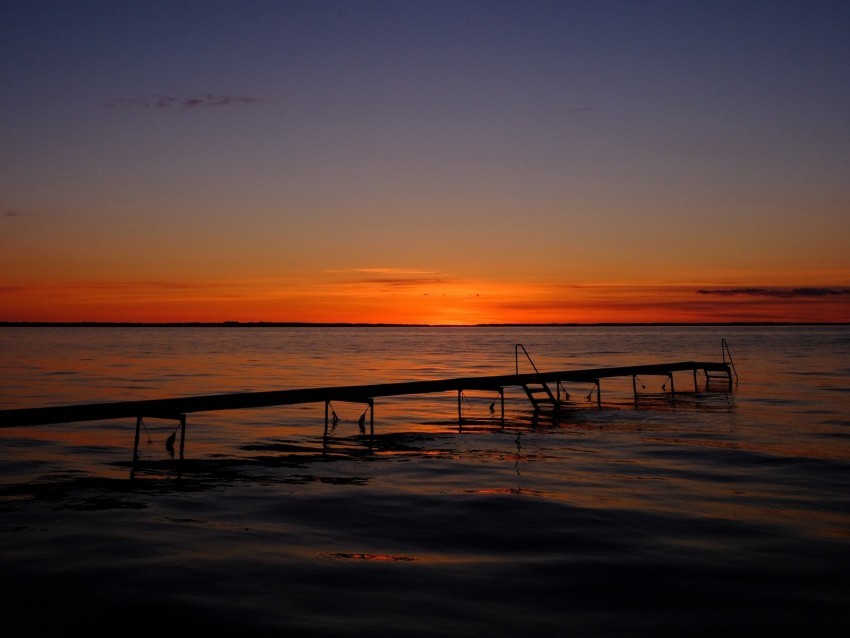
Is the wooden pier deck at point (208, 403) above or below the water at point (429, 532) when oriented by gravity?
above

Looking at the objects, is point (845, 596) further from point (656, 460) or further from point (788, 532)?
point (656, 460)

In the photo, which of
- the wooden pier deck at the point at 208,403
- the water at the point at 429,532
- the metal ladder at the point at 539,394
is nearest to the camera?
the water at the point at 429,532

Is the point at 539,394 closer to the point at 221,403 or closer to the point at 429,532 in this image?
the point at 221,403

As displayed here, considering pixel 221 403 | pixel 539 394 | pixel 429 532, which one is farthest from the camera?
pixel 539 394

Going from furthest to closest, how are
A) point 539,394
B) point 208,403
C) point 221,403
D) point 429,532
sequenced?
point 539,394 < point 221,403 < point 208,403 < point 429,532

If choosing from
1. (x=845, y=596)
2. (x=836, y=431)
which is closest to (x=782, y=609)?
(x=845, y=596)

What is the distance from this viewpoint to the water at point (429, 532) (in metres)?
8.67

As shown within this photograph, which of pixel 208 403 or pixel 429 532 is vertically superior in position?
pixel 208 403

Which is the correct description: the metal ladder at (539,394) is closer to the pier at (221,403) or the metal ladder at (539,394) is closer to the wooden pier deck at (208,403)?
the pier at (221,403)

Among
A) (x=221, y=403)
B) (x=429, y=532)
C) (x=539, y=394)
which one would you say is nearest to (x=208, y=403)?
(x=221, y=403)

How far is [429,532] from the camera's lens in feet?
40.5

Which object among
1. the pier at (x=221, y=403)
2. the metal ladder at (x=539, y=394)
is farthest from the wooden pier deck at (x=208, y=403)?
the metal ladder at (x=539, y=394)

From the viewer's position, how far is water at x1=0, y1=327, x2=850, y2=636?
867 cm

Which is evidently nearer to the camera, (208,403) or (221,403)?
(208,403)
